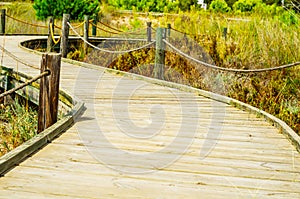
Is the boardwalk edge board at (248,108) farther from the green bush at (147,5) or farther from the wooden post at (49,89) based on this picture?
the green bush at (147,5)

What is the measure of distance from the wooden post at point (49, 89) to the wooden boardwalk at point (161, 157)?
0.21 m

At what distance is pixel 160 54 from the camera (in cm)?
750

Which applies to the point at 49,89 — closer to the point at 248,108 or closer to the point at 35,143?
the point at 35,143

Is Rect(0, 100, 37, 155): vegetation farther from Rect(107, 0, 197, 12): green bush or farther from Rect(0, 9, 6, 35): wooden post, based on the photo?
Rect(107, 0, 197, 12): green bush

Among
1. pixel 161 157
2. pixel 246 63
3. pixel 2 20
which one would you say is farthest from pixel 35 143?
pixel 2 20

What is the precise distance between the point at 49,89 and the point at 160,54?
11.9 feet

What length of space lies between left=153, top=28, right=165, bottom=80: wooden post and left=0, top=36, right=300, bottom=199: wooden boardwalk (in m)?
2.09

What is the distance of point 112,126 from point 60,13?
16.1 m

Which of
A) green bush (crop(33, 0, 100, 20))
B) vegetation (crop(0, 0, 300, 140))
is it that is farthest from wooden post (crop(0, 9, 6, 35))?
green bush (crop(33, 0, 100, 20))

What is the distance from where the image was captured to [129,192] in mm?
2756

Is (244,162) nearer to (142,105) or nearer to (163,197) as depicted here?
(163,197)

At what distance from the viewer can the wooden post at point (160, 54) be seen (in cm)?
739

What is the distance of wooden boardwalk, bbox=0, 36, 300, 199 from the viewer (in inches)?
111

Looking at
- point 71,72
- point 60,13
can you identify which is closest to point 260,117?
point 71,72
